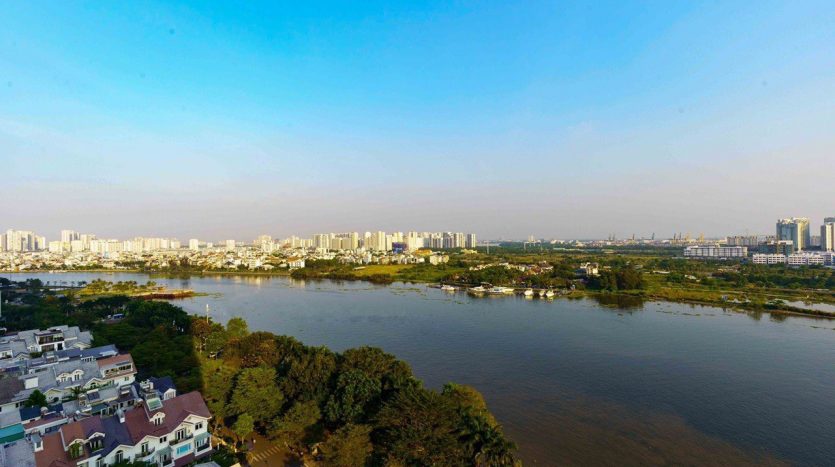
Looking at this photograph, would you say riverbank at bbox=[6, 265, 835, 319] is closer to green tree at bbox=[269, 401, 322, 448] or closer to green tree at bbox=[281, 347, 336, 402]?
green tree at bbox=[281, 347, 336, 402]

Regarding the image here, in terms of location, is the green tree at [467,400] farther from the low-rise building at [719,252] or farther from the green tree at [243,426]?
the low-rise building at [719,252]

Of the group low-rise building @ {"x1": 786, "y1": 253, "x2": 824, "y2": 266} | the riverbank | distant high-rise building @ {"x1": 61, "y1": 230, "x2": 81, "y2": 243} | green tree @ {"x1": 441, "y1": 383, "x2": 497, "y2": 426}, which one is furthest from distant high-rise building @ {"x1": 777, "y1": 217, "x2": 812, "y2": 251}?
distant high-rise building @ {"x1": 61, "y1": 230, "x2": 81, "y2": 243}

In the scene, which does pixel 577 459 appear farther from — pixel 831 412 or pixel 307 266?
pixel 307 266

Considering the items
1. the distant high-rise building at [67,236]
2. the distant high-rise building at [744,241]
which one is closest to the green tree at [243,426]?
the distant high-rise building at [744,241]

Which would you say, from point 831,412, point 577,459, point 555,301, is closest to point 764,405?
point 831,412

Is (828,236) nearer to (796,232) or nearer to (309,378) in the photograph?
(796,232)

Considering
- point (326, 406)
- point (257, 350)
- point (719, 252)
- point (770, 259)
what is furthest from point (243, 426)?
point (719, 252)
